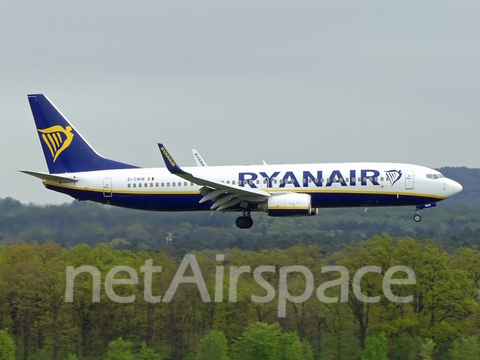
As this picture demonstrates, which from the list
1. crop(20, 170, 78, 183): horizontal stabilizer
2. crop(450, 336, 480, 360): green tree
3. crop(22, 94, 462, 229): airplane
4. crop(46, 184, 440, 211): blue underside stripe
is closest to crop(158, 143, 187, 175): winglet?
crop(22, 94, 462, 229): airplane

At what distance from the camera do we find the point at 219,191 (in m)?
45.7

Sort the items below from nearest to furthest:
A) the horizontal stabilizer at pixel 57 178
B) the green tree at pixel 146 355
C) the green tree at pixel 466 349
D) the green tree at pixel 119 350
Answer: the horizontal stabilizer at pixel 57 178, the green tree at pixel 466 349, the green tree at pixel 119 350, the green tree at pixel 146 355

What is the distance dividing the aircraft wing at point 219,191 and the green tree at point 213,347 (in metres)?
17.1

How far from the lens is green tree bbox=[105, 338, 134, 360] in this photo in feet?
201

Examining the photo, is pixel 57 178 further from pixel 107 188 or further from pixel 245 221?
pixel 245 221

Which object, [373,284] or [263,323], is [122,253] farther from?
[373,284]

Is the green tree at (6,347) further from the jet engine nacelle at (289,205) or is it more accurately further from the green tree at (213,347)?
the jet engine nacelle at (289,205)

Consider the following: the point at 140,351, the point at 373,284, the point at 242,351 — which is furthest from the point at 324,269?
the point at 140,351

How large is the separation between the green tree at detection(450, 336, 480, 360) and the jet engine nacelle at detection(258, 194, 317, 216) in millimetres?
20942

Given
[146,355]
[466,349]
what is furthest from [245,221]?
[466,349]

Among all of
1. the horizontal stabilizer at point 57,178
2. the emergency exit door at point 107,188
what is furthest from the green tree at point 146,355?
the horizontal stabilizer at point 57,178

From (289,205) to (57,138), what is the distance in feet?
52.4

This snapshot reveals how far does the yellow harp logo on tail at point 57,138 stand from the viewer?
2032 inches

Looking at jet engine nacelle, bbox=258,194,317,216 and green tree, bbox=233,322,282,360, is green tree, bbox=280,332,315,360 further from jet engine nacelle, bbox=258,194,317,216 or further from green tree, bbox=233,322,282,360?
jet engine nacelle, bbox=258,194,317,216
